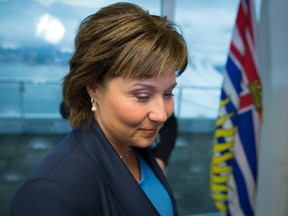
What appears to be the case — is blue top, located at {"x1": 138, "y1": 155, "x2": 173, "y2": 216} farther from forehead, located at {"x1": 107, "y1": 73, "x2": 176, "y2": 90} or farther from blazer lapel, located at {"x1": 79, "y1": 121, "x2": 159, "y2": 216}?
forehead, located at {"x1": 107, "y1": 73, "x2": 176, "y2": 90}

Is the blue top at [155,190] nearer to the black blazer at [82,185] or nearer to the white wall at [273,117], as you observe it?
the black blazer at [82,185]

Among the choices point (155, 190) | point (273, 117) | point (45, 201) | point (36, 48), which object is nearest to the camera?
point (45, 201)

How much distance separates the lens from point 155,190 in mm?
953

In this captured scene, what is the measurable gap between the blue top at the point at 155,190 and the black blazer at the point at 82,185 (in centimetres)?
11

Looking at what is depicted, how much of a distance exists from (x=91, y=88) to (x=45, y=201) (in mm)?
343

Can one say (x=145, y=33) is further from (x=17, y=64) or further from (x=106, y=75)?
(x=17, y=64)

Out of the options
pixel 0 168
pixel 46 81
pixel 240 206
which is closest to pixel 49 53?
pixel 46 81

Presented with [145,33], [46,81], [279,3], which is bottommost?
[46,81]

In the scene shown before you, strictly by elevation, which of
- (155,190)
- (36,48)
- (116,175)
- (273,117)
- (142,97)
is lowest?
(273,117)

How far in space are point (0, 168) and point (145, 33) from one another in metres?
2.15

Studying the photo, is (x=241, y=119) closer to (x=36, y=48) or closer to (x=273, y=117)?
(x=273, y=117)

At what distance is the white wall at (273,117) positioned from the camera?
196cm

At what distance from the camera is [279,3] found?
191 centimetres

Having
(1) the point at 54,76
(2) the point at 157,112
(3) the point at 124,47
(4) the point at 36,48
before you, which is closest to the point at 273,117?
(2) the point at 157,112
